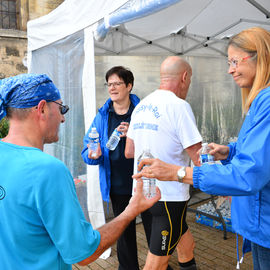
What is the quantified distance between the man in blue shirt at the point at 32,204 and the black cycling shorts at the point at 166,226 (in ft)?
3.46

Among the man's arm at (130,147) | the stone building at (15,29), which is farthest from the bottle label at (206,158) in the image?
the stone building at (15,29)

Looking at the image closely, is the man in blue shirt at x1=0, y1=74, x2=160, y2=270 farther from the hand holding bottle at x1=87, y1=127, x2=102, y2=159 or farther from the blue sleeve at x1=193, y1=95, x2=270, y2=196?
the hand holding bottle at x1=87, y1=127, x2=102, y2=159

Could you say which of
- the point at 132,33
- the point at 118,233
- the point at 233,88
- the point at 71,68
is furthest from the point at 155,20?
the point at 118,233

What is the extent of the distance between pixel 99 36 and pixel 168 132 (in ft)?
5.90

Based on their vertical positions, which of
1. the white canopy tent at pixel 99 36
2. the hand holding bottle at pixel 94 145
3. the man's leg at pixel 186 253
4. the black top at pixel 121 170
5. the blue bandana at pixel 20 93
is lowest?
the man's leg at pixel 186 253

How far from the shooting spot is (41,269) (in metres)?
1.08

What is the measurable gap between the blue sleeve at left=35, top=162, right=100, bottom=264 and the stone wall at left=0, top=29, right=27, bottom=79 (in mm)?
12562

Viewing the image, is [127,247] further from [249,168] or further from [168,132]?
[249,168]

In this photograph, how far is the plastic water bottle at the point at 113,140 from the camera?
2747 mm

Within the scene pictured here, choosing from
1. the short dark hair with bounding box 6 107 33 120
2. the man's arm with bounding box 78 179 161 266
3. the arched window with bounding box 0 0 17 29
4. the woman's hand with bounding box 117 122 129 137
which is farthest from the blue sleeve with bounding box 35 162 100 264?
the arched window with bounding box 0 0 17 29

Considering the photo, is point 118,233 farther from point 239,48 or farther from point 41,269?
point 239,48

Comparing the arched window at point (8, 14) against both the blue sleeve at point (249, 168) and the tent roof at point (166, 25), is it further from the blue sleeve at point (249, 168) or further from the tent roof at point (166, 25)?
the blue sleeve at point (249, 168)

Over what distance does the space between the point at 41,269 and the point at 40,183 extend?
1.12 feet

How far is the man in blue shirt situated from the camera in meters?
1.02
